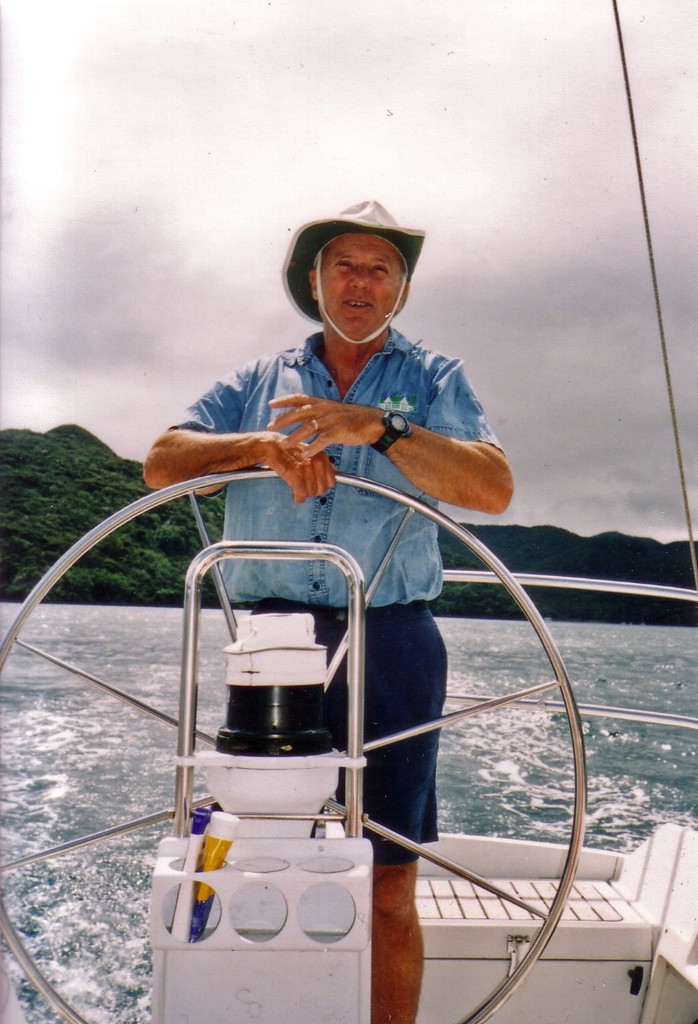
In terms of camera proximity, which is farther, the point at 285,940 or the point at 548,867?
the point at 548,867

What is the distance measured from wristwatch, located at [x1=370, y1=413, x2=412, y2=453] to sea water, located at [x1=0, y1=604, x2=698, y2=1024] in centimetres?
51

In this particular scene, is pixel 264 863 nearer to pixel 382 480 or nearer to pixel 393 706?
pixel 393 706

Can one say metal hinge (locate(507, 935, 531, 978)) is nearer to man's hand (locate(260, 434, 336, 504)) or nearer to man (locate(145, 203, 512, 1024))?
man (locate(145, 203, 512, 1024))

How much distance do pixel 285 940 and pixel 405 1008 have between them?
0.67 m

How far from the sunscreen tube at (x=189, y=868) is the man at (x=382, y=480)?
1.57 feet

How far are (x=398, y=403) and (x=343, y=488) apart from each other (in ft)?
0.56

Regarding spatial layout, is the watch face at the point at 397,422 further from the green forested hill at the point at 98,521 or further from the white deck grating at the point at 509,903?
the green forested hill at the point at 98,521

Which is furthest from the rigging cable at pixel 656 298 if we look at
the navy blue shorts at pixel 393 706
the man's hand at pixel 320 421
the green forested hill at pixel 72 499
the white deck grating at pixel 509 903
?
the green forested hill at pixel 72 499

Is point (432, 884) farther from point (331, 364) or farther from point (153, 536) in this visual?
point (153, 536)

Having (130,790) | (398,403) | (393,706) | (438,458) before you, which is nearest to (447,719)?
(393,706)

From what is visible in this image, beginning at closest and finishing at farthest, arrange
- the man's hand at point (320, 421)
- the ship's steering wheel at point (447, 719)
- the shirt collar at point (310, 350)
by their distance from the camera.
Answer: the ship's steering wheel at point (447, 719) → the man's hand at point (320, 421) → the shirt collar at point (310, 350)

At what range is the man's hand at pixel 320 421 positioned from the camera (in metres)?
1.03

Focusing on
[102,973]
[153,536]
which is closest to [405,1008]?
[102,973]

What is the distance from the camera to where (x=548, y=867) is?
2111 millimetres
